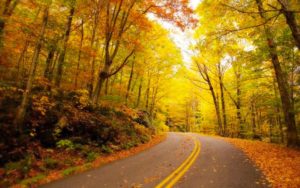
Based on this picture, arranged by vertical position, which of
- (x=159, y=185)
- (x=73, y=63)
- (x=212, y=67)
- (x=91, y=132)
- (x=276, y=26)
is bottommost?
(x=159, y=185)

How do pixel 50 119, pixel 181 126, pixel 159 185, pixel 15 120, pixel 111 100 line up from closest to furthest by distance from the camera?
pixel 159 185 → pixel 15 120 → pixel 50 119 → pixel 111 100 → pixel 181 126

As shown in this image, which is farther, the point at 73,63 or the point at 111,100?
the point at 111,100

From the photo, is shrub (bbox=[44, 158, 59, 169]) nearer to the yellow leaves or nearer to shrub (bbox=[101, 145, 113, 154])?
the yellow leaves

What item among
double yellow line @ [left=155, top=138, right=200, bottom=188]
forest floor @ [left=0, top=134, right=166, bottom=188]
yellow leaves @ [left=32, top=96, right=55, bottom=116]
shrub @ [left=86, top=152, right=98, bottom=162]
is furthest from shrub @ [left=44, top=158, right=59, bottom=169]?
double yellow line @ [left=155, top=138, right=200, bottom=188]

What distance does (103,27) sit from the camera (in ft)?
49.4

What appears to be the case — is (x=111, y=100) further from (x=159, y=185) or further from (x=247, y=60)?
(x=159, y=185)

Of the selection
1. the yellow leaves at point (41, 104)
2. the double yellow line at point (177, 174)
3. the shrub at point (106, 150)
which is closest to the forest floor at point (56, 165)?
the shrub at point (106, 150)

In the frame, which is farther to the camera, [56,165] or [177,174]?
[56,165]

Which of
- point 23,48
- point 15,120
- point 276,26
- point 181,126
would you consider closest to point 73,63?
point 23,48

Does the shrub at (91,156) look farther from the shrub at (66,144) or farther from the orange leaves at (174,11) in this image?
the orange leaves at (174,11)

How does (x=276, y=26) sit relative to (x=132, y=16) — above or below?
below

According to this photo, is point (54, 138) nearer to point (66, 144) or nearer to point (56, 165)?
point (66, 144)

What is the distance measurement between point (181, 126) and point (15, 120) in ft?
160

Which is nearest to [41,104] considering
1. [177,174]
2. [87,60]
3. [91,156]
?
[91,156]
